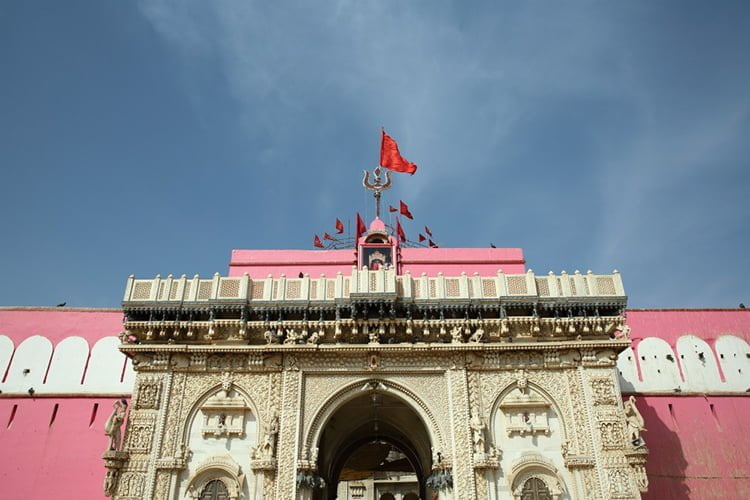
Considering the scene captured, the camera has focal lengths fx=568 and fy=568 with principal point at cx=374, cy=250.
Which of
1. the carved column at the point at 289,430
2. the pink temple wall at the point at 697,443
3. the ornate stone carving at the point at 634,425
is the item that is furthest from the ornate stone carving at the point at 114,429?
the pink temple wall at the point at 697,443

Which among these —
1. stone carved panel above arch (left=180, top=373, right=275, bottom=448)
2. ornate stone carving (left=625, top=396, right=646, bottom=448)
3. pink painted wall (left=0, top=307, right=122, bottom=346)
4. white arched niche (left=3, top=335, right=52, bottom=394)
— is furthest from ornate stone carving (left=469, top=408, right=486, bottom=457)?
white arched niche (left=3, top=335, right=52, bottom=394)

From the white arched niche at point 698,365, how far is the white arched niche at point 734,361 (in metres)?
0.27

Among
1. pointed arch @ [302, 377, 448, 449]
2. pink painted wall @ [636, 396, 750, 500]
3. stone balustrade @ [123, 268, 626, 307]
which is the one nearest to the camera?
pointed arch @ [302, 377, 448, 449]

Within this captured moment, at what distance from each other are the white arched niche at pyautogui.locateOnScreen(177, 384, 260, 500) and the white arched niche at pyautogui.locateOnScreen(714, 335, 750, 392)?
15.2 metres

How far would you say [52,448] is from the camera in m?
17.3

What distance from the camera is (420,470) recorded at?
20.3 metres

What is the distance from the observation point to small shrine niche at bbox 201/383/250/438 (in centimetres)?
1547

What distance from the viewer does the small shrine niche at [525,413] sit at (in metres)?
15.4

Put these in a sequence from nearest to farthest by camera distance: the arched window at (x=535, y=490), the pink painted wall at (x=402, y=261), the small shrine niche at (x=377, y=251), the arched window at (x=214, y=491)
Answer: the arched window at (x=535, y=490) < the arched window at (x=214, y=491) < the small shrine niche at (x=377, y=251) < the pink painted wall at (x=402, y=261)

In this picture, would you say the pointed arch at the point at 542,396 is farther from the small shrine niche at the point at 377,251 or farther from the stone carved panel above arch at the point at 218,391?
the stone carved panel above arch at the point at 218,391

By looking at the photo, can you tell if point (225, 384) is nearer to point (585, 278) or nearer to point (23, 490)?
point (23, 490)

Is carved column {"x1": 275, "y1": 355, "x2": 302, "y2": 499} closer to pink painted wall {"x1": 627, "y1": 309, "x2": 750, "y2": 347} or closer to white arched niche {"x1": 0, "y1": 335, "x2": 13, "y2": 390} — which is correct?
white arched niche {"x1": 0, "y1": 335, "x2": 13, "y2": 390}

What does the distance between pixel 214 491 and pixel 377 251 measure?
346 inches

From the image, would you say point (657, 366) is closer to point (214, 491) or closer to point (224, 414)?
point (224, 414)
